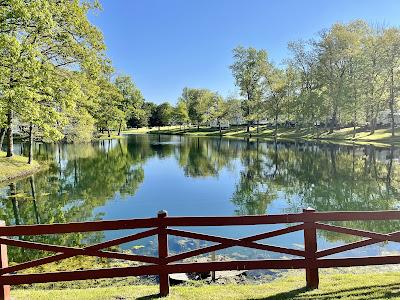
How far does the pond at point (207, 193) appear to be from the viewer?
1759 centimetres

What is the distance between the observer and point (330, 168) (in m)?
39.0

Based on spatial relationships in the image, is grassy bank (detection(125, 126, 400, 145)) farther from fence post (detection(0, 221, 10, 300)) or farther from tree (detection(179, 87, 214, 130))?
fence post (detection(0, 221, 10, 300))

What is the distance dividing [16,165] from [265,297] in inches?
1444

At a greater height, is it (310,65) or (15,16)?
(310,65)

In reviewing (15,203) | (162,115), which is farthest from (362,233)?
(162,115)

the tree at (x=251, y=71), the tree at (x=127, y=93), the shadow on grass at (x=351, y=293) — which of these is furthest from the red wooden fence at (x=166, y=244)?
the tree at (x=127, y=93)

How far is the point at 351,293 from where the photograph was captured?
7.75 meters

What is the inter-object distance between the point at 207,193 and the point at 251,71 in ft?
262

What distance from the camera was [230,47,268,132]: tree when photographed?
102125 millimetres

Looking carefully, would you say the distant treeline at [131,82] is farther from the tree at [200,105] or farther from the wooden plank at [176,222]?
the wooden plank at [176,222]

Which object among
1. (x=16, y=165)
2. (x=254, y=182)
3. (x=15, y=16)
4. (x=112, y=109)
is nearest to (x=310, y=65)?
(x=112, y=109)

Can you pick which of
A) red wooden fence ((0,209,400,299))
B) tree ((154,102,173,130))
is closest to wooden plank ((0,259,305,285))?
red wooden fence ((0,209,400,299))

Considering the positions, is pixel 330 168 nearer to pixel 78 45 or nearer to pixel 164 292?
pixel 78 45

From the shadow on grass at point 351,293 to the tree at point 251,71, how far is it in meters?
94.9
